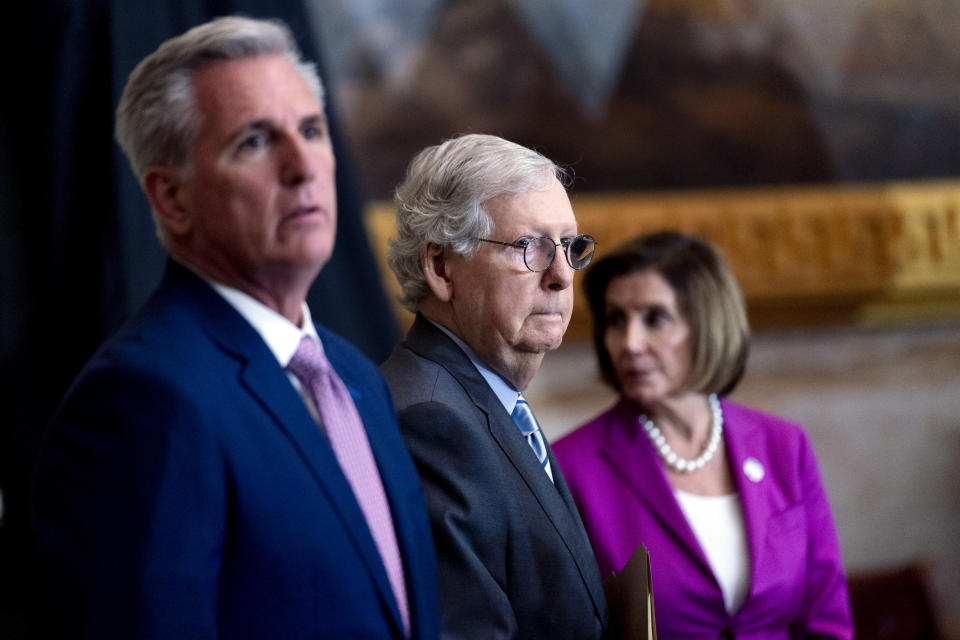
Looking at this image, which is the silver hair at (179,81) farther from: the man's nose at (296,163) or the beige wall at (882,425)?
the beige wall at (882,425)

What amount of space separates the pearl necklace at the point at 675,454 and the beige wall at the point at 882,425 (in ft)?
6.66

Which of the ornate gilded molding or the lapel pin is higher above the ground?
the ornate gilded molding

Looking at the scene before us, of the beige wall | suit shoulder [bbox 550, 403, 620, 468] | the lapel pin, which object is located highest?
suit shoulder [bbox 550, 403, 620, 468]

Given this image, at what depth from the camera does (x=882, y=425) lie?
4.56m

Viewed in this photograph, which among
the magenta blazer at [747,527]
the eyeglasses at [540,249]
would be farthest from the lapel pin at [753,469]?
the eyeglasses at [540,249]

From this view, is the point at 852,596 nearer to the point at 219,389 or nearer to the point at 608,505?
Answer: the point at 608,505

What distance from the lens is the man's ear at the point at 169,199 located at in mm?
1012

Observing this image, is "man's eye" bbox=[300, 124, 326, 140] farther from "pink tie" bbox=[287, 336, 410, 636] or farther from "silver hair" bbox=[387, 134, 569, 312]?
"silver hair" bbox=[387, 134, 569, 312]

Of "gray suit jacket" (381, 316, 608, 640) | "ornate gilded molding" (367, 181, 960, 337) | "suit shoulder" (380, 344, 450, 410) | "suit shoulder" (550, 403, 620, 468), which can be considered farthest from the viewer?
"ornate gilded molding" (367, 181, 960, 337)

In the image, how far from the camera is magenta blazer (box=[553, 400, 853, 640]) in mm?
2094

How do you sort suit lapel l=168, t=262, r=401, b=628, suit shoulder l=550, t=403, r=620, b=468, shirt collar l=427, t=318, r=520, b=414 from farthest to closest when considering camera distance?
suit shoulder l=550, t=403, r=620, b=468 → shirt collar l=427, t=318, r=520, b=414 → suit lapel l=168, t=262, r=401, b=628

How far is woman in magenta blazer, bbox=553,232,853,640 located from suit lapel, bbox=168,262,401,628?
1.18m

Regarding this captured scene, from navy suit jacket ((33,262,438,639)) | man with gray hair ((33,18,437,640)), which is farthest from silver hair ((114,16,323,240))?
navy suit jacket ((33,262,438,639))

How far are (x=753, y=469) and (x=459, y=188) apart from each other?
121 centimetres
